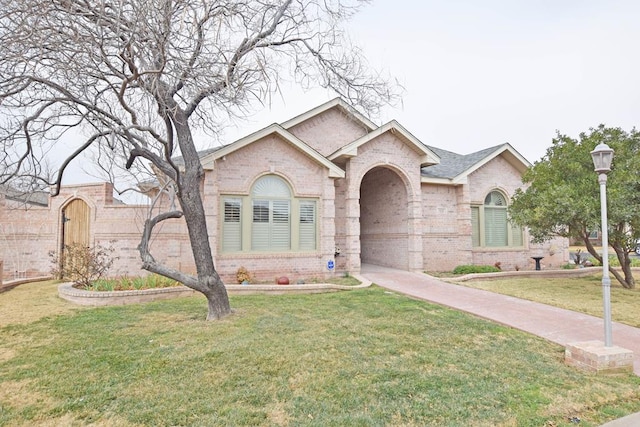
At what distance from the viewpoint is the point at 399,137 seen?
49.1 feet

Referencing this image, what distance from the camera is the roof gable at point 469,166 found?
15.8 metres

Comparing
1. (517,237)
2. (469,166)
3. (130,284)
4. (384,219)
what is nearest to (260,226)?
(130,284)

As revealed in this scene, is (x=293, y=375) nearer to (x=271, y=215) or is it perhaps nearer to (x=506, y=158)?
(x=271, y=215)

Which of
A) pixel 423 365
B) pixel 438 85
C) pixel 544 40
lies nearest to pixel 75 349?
pixel 423 365

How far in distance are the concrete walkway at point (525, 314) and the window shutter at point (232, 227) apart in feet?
16.2

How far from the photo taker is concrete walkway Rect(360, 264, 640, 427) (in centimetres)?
676

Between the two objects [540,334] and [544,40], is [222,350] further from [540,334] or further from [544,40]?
[544,40]

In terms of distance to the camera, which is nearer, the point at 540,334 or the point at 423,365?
the point at 423,365

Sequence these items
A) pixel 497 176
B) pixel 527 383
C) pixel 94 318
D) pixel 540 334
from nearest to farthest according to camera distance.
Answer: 1. pixel 527 383
2. pixel 540 334
3. pixel 94 318
4. pixel 497 176

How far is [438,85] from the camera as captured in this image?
13094mm

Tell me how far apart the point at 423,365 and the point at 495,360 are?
3.90 feet

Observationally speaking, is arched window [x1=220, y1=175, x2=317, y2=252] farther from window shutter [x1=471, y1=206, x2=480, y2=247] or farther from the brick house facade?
window shutter [x1=471, y1=206, x2=480, y2=247]

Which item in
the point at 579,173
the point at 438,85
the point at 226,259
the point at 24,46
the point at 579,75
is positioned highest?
the point at 579,75

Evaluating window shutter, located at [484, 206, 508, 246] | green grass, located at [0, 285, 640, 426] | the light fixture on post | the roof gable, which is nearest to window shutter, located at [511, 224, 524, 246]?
window shutter, located at [484, 206, 508, 246]
